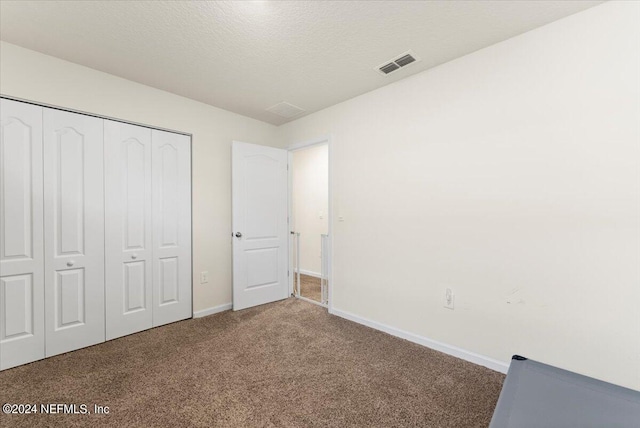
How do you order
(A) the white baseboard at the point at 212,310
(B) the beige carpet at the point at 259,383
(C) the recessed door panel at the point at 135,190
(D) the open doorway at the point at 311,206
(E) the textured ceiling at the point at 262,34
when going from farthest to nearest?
(D) the open doorway at the point at 311,206
(A) the white baseboard at the point at 212,310
(C) the recessed door panel at the point at 135,190
(E) the textured ceiling at the point at 262,34
(B) the beige carpet at the point at 259,383

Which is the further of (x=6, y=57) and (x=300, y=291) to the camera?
(x=300, y=291)

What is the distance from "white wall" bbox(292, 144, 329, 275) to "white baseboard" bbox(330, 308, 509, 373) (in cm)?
217

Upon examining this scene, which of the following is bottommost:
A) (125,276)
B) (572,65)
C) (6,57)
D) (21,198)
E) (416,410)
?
(416,410)

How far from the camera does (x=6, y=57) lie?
84.1 inches

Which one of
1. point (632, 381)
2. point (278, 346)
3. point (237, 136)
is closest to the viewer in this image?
point (632, 381)

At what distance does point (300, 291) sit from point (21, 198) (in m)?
3.17

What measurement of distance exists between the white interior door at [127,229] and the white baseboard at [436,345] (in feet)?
7.11

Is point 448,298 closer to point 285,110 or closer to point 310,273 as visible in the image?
point 285,110

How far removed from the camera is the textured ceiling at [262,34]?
1765 mm

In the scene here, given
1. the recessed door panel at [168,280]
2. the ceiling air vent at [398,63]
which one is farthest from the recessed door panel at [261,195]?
the ceiling air vent at [398,63]

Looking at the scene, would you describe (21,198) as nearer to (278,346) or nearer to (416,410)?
(278,346)

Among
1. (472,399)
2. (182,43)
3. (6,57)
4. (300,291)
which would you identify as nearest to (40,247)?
(6,57)

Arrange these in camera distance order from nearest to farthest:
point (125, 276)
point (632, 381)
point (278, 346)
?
point (632, 381)
point (278, 346)
point (125, 276)

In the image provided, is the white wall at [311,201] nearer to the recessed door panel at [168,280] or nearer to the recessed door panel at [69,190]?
the recessed door panel at [168,280]
